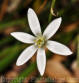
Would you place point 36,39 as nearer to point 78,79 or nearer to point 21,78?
point 21,78

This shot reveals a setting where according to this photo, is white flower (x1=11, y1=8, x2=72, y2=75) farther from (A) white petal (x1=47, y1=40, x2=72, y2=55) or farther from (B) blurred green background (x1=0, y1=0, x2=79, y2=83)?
(B) blurred green background (x1=0, y1=0, x2=79, y2=83)

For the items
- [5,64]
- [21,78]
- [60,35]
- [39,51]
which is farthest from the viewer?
[60,35]

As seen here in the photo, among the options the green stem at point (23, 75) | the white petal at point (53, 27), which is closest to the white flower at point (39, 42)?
Result: the white petal at point (53, 27)

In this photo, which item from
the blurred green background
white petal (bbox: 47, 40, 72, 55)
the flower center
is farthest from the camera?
the blurred green background

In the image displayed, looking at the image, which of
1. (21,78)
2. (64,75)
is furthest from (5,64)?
(64,75)

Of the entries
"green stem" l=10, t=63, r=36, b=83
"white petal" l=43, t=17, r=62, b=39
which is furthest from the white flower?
"green stem" l=10, t=63, r=36, b=83

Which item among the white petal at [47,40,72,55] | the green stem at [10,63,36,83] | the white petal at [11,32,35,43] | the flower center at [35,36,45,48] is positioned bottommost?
the green stem at [10,63,36,83]
